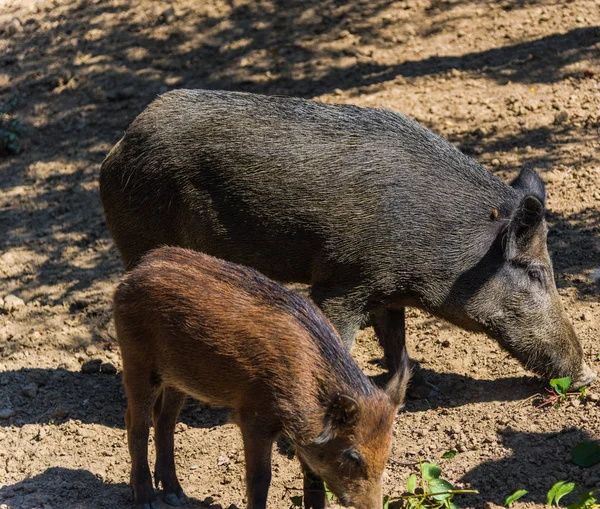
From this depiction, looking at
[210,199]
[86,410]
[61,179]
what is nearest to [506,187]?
[210,199]

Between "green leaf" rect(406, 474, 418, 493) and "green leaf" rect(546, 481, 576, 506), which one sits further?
"green leaf" rect(406, 474, 418, 493)

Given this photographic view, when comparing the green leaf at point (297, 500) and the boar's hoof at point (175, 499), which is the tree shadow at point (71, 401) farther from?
the green leaf at point (297, 500)

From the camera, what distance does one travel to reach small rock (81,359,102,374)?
21.9 feet

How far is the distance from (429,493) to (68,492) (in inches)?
80.8

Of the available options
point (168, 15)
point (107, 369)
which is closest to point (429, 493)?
point (107, 369)

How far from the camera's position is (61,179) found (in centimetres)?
904

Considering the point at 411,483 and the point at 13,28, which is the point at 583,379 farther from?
the point at 13,28

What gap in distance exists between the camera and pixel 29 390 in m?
6.36

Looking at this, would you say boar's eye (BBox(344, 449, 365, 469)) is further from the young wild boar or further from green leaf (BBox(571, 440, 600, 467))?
green leaf (BBox(571, 440, 600, 467))

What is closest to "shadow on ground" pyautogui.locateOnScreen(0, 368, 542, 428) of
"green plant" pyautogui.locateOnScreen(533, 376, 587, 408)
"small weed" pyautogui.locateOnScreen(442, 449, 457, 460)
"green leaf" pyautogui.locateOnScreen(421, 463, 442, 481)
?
"green plant" pyautogui.locateOnScreen(533, 376, 587, 408)

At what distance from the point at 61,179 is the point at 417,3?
183 inches

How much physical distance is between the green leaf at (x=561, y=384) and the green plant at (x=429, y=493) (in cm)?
120

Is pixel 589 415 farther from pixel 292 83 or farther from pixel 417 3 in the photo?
pixel 417 3

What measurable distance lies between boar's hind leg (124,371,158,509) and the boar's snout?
2.70 m
